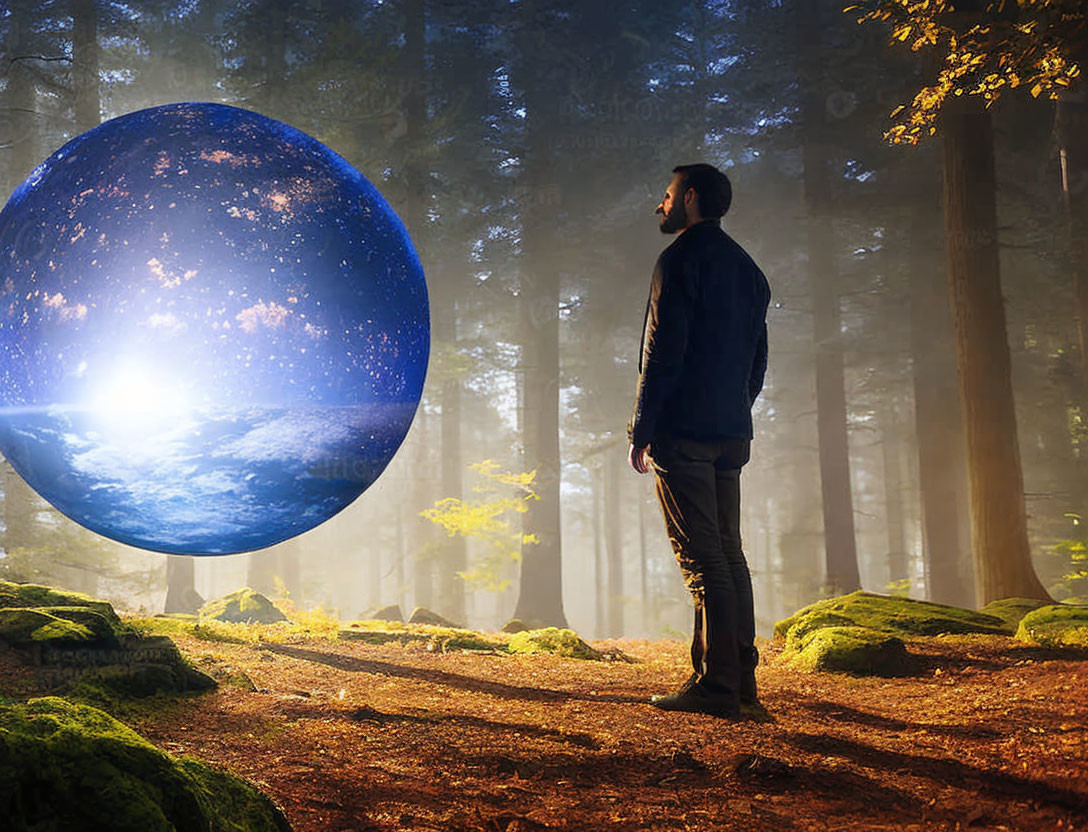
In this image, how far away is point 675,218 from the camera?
5.07 meters

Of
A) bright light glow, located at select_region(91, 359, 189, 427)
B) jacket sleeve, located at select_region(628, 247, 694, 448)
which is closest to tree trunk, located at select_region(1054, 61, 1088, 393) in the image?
jacket sleeve, located at select_region(628, 247, 694, 448)

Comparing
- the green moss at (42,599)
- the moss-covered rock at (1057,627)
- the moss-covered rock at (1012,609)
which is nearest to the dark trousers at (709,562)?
the moss-covered rock at (1057,627)

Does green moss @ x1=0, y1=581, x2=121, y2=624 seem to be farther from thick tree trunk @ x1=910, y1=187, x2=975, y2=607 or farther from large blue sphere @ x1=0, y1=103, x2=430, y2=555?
thick tree trunk @ x1=910, y1=187, x2=975, y2=607

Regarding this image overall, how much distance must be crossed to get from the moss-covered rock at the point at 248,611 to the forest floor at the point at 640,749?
539cm

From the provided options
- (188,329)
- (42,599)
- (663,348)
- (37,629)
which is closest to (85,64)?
(42,599)

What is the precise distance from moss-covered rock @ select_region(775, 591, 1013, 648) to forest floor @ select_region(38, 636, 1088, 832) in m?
1.55

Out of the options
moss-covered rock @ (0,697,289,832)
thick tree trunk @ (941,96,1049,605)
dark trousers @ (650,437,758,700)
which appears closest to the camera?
moss-covered rock @ (0,697,289,832)

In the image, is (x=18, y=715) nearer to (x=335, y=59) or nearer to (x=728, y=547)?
(x=728, y=547)

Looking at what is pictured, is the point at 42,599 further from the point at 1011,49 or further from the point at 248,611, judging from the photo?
the point at 1011,49

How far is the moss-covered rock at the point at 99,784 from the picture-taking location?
1702 millimetres

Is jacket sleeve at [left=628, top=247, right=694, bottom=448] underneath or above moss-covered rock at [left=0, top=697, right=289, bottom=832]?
above

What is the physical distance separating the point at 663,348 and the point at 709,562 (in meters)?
1.40

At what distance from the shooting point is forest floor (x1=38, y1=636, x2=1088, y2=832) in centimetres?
280

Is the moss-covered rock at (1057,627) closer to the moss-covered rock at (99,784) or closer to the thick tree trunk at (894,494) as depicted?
the moss-covered rock at (99,784)
